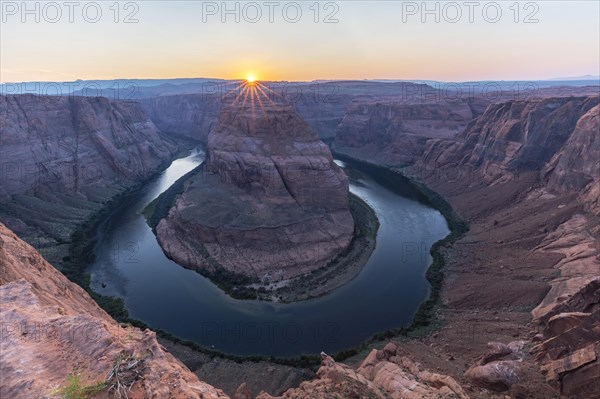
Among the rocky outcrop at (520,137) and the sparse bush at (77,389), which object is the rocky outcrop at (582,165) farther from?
the sparse bush at (77,389)

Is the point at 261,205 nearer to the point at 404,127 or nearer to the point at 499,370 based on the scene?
the point at 499,370

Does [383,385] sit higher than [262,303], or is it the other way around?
[383,385]

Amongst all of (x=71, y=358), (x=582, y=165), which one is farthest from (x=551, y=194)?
(x=71, y=358)

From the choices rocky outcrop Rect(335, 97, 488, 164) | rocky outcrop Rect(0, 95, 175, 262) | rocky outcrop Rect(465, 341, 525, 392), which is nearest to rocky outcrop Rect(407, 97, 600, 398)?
rocky outcrop Rect(465, 341, 525, 392)

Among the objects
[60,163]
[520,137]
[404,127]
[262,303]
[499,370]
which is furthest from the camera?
[404,127]

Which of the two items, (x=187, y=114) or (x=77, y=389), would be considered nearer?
(x=77, y=389)
